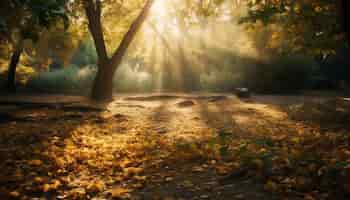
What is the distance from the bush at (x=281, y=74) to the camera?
23.4 m

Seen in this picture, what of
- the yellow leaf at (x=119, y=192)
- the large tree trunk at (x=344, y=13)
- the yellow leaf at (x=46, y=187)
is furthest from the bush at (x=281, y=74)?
the yellow leaf at (x=46, y=187)

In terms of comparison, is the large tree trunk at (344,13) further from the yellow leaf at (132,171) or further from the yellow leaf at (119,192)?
the yellow leaf at (119,192)

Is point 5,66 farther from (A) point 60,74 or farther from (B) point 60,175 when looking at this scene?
(B) point 60,175

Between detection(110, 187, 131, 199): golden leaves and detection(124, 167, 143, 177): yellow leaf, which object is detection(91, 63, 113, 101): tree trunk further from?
detection(110, 187, 131, 199): golden leaves

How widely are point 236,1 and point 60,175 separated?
11.0m

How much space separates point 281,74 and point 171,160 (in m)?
19.7

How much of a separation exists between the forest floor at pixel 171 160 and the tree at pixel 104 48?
696cm

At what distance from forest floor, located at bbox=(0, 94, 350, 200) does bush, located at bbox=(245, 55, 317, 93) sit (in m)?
13.7

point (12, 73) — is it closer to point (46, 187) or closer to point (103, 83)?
point (103, 83)

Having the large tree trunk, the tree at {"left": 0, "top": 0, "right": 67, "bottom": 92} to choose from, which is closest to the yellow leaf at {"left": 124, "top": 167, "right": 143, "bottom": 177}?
the tree at {"left": 0, "top": 0, "right": 67, "bottom": 92}

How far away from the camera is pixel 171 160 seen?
18.1 feet

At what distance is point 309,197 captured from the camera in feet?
11.2

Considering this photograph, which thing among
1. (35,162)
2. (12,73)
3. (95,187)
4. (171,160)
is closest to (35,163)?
(35,162)

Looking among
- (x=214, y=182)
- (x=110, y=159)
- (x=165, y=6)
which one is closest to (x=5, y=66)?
(x=165, y=6)
